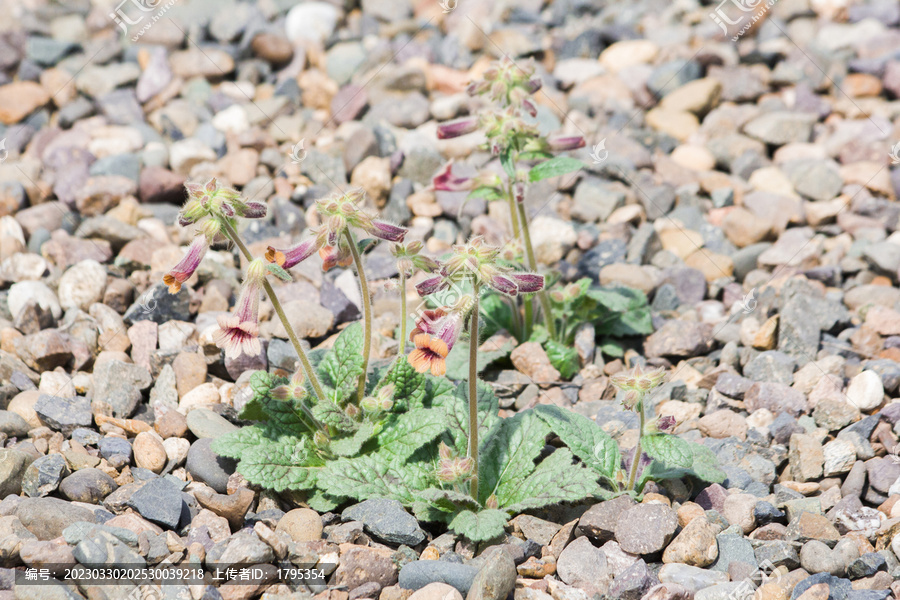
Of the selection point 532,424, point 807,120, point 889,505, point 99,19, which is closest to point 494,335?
point 532,424

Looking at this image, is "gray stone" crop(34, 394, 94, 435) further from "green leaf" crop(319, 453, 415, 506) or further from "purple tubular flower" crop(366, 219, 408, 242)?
"purple tubular flower" crop(366, 219, 408, 242)

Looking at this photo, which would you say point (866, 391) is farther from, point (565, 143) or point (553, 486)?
point (565, 143)

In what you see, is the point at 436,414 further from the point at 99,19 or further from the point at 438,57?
the point at 99,19

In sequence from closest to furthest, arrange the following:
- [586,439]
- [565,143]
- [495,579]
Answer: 1. [495,579]
2. [586,439]
3. [565,143]

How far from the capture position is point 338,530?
4117 mm

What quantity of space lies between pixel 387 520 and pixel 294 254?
154 cm

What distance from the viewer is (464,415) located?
4.56 metres

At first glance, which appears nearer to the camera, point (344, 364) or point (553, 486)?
point (553, 486)

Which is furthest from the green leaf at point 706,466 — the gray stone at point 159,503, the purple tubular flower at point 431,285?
the gray stone at point 159,503

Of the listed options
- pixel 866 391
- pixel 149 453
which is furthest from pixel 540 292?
pixel 149 453

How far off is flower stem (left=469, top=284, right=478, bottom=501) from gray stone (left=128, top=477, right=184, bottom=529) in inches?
63.1

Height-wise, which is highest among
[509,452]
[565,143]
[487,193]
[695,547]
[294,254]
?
[565,143]

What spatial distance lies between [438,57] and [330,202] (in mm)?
5613

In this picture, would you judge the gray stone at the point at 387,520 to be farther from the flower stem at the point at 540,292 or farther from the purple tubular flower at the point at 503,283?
the flower stem at the point at 540,292
